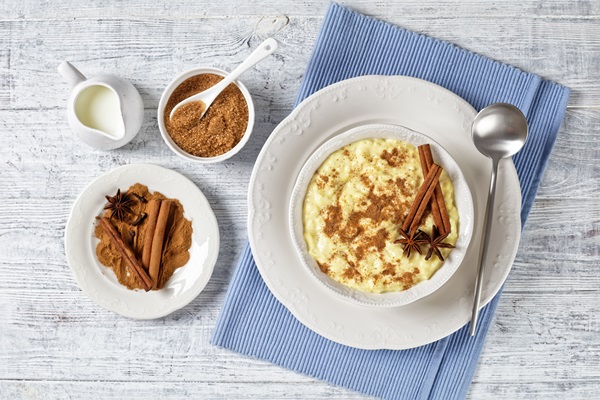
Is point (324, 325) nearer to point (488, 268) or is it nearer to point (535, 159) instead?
point (488, 268)

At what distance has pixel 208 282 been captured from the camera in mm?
2393

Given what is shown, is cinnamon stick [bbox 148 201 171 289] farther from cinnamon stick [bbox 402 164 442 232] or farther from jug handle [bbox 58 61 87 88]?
cinnamon stick [bbox 402 164 442 232]

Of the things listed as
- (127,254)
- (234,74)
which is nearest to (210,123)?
(234,74)

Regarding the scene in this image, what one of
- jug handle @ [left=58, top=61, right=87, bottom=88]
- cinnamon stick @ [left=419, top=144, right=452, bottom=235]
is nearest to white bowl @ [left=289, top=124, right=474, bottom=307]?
cinnamon stick @ [left=419, top=144, right=452, bottom=235]

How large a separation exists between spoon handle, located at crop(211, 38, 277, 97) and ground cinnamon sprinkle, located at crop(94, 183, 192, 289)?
0.49 m

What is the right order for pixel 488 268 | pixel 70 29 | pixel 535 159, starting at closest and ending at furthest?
pixel 488 268 < pixel 535 159 < pixel 70 29

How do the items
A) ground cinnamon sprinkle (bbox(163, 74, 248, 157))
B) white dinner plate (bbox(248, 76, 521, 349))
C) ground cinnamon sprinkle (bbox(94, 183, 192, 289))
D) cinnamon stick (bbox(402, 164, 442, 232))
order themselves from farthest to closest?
1. ground cinnamon sprinkle (bbox(94, 183, 192, 289))
2. ground cinnamon sprinkle (bbox(163, 74, 248, 157))
3. white dinner plate (bbox(248, 76, 521, 349))
4. cinnamon stick (bbox(402, 164, 442, 232))

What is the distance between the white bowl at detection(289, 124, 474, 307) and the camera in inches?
78.1

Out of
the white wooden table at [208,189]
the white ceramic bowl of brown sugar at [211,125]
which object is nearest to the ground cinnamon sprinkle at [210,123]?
the white ceramic bowl of brown sugar at [211,125]

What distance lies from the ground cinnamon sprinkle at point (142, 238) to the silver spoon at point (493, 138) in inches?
43.1

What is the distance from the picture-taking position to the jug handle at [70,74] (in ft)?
7.15

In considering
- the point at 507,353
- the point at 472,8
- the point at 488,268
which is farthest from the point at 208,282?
the point at 472,8

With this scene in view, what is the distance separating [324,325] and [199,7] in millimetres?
1335

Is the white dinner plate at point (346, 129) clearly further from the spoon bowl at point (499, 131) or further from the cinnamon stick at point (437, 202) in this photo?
the cinnamon stick at point (437, 202)
